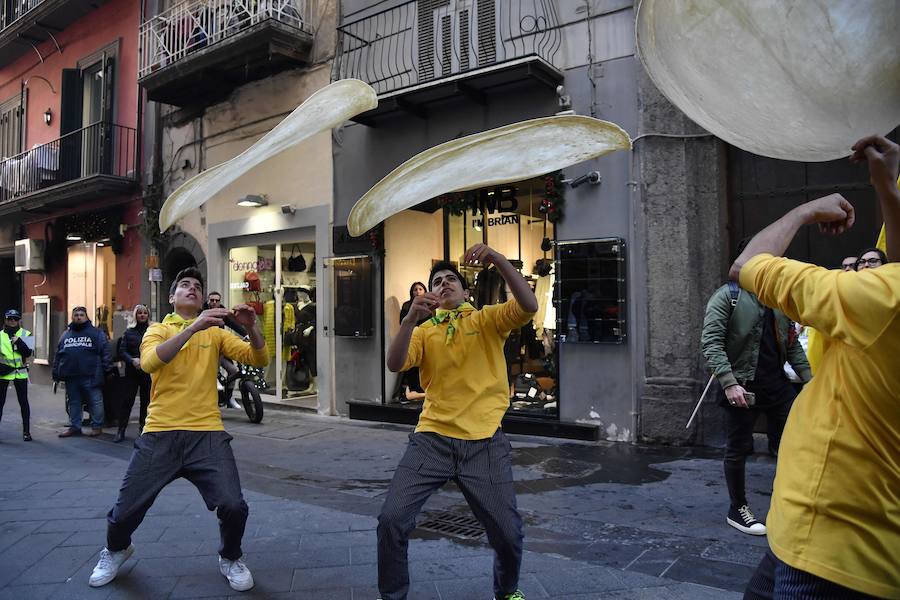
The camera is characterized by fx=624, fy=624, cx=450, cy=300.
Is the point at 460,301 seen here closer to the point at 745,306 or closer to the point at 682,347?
the point at 745,306

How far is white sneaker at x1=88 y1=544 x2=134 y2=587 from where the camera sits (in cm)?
357

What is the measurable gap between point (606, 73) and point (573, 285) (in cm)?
270

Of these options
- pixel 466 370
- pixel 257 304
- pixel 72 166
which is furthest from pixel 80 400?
pixel 72 166

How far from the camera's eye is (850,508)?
1.60 metres

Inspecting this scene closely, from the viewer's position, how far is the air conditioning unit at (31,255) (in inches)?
642

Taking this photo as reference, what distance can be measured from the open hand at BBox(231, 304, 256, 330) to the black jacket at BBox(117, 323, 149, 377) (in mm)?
5896

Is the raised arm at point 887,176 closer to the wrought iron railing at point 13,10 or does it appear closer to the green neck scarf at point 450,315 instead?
the green neck scarf at point 450,315

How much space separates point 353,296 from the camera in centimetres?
1008

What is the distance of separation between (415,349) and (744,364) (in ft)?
8.41

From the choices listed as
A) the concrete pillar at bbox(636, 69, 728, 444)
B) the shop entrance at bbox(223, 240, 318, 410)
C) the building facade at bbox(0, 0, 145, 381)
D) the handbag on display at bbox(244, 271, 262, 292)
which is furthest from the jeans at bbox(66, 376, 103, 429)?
the concrete pillar at bbox(636, 69, 728, 444)

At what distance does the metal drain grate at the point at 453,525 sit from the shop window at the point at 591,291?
3592 mm

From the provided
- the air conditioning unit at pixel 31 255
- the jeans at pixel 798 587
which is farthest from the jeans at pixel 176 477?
the air conditioning unit at pixel 31 255

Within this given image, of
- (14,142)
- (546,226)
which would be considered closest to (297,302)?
(546,226)

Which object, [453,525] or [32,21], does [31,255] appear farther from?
[453,525]
